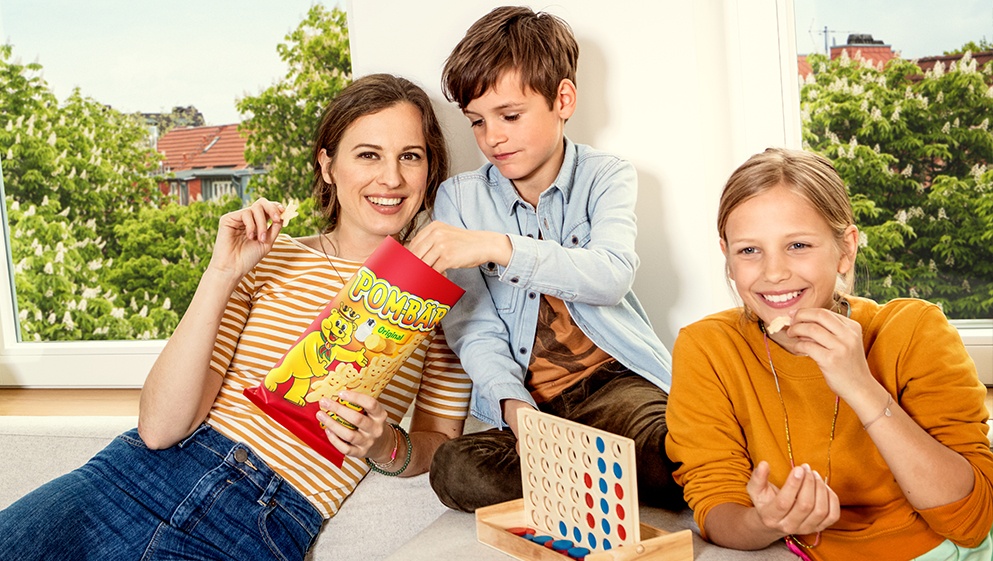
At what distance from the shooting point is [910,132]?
1.72 metres

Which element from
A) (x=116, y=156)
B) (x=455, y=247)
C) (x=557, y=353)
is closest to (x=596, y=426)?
(x=557, y=353)

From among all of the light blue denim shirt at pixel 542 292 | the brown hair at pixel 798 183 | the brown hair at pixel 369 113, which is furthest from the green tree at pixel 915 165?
the brown hair at pixel 369 113

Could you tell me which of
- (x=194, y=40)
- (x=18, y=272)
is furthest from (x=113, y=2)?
(x=18, y=272)

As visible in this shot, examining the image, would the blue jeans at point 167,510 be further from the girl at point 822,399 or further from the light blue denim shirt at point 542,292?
the girl at point 822,399

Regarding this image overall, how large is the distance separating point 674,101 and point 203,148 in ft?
4.45

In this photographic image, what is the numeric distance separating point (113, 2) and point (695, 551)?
81.8 inches

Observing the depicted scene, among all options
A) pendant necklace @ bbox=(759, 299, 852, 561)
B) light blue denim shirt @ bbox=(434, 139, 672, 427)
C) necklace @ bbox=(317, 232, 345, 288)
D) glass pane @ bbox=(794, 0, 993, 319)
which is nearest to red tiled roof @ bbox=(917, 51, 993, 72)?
glass pane @ bbox=(794, 0, 993, 319)

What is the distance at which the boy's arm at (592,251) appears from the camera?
4.30 feet

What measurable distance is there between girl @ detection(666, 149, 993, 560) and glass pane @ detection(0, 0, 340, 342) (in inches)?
61.5

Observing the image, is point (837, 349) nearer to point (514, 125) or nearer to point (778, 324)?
point (778, 324)

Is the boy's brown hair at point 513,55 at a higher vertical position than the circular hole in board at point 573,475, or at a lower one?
higher

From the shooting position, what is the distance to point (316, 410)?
1.27m

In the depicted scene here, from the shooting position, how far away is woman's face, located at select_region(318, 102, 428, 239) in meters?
1.49

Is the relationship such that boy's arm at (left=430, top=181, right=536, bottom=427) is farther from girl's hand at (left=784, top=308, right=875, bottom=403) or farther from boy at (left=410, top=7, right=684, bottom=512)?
girl's hand at (left=784, top=308, right=875, bottom=403)
